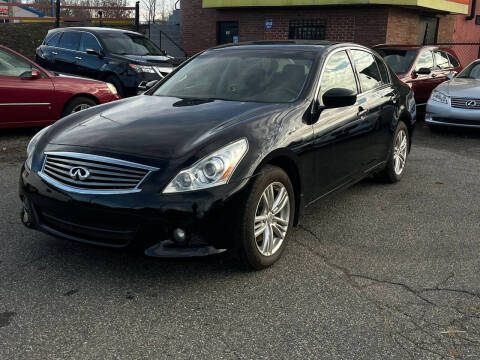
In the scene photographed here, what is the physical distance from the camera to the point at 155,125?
148 inches

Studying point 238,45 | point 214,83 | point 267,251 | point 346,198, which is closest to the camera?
point 267,251

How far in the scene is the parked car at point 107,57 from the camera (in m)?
10.9

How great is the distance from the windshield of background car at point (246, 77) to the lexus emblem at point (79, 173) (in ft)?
4.92

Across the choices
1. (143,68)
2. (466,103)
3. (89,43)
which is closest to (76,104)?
(143,68)

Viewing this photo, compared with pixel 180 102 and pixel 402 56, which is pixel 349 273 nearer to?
pixel 180 102

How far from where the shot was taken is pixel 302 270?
3750mm

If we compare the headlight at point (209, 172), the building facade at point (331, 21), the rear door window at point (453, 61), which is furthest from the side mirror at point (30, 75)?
the building facade at point (331, 21)

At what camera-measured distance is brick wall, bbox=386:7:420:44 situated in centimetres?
1745

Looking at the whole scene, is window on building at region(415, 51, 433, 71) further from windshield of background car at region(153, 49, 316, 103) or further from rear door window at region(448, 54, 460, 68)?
windshield of background car at region(153, 49, 316, 103)

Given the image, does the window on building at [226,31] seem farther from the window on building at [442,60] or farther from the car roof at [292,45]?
the car roof at [292,45]

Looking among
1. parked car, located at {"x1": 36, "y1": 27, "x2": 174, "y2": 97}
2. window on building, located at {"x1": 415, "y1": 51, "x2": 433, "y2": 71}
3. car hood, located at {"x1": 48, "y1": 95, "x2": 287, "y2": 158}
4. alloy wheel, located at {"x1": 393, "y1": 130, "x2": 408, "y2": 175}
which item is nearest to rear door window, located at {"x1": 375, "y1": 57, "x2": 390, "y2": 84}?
alloy wheel, located at {"x1": 393, "y1": 130, "x2": 408, "y2": 175}

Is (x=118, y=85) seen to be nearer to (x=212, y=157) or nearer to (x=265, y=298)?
(x=212, y=157)

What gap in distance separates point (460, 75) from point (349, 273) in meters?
8.51

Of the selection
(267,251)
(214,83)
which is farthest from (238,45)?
(267,251)
